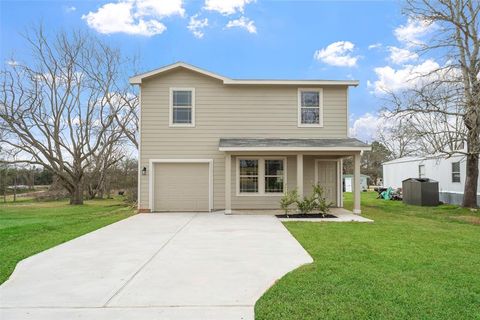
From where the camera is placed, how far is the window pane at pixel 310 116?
1416 cm

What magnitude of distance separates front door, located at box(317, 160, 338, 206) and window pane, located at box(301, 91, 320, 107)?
241 centimetres

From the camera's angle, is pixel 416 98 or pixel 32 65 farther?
pixel 32 65

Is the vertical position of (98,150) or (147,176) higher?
(98,150)

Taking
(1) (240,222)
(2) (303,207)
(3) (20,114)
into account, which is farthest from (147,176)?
(3) (20,114)

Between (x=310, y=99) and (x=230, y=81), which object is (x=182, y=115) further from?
(x=310, y=99)

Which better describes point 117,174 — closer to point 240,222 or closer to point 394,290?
point 240,222

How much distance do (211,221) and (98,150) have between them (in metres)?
17.7

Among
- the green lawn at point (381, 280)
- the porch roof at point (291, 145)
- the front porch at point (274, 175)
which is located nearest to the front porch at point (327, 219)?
the front porch at point (274, 175)

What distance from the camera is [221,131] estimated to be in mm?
13852

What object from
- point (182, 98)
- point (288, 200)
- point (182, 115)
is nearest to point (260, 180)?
point (288, 200)

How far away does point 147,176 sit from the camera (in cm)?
1372

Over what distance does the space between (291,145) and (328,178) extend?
306 centimetres

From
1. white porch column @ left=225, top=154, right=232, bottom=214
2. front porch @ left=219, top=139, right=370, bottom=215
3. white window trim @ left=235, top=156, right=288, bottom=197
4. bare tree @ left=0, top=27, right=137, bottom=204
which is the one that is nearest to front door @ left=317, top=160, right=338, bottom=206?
front porch @ left=219, top=139, right=370, bottom=215

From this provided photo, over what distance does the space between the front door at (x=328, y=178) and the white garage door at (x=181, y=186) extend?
4706mm
